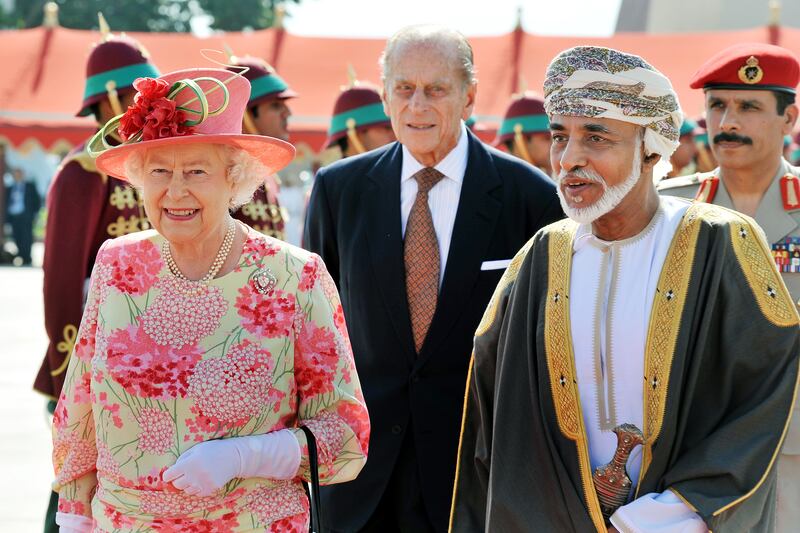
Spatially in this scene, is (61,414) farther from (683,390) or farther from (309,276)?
(683,390)

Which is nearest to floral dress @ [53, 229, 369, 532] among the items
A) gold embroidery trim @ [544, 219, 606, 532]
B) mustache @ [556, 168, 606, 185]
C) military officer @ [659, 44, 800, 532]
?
gold embroidery trim @ [544, 219, 606, 532]

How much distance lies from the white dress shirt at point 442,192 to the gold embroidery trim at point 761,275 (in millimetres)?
1308

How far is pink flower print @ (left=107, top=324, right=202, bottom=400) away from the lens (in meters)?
3.03

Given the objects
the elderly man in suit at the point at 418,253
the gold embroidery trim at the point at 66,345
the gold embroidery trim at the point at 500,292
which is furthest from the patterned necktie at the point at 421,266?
the gold embroidery trim at the point at 66,345

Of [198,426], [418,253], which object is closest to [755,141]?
[418,253]

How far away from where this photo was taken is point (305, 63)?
21.9 metres

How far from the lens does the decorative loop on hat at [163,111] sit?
3092 millimetres

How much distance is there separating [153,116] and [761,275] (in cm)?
151

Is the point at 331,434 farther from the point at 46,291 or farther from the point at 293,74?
the point at 293,74

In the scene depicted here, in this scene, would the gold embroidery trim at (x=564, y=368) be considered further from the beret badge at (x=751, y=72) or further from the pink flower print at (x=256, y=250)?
the beret badge at (x=751, y=72)

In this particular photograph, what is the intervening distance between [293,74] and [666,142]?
1907 centimetres

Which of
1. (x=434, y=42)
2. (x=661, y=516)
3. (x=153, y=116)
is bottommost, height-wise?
(x=661, y=516)

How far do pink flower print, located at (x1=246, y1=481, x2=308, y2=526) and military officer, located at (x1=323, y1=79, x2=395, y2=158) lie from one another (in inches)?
177

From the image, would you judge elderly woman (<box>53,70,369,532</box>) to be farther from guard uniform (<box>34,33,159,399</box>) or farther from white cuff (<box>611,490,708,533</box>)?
guard uniform (<box>34,33,159,399</box>)
